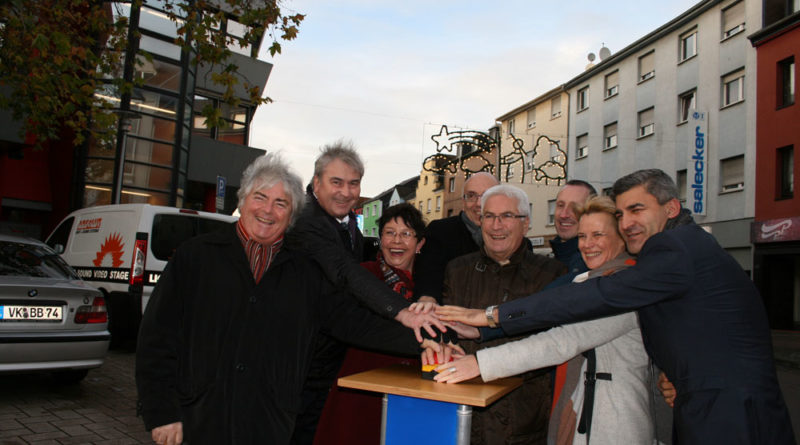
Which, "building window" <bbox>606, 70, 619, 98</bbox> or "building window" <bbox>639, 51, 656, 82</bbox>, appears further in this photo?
"building window" <bbox>606, 70, 619, 98</bbox>

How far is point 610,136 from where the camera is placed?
27984 mm

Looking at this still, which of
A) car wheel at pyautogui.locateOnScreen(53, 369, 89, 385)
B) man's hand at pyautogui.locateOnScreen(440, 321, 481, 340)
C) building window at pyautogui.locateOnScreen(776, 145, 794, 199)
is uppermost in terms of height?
building window at pyautogui.locateOnScreen(776, 145, 794, 199)

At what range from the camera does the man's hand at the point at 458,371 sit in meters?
2.70

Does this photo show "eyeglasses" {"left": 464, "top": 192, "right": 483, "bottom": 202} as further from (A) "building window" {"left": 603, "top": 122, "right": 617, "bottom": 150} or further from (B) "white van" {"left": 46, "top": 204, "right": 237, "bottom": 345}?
(A) "building window" {"left": 603, "top": 122, "right": 617, "bottom": 150}

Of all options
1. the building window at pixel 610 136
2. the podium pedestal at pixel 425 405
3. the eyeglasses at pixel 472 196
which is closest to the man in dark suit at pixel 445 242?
the eyeglasses at pixel 472 196

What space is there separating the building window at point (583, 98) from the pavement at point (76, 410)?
77.9 feet

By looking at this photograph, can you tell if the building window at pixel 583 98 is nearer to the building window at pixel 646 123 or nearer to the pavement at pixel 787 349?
the building window at pixel 646 123

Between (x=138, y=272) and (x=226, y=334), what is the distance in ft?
19.7

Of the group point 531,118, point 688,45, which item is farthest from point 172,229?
point 531,118

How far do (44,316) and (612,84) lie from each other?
26918 millimetres

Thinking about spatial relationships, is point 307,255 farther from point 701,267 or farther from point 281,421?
point 701,267

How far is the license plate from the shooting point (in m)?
5.46

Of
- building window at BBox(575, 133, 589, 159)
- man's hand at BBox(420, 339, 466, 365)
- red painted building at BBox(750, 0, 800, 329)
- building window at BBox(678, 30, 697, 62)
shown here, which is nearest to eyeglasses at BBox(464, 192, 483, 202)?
man's hand at BBox(420, 339, 466, 365)

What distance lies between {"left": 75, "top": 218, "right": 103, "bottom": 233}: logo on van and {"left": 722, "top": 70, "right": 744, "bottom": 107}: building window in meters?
20.0
